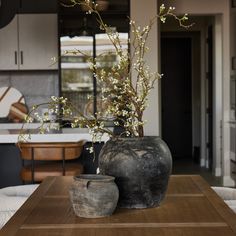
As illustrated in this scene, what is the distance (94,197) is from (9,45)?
5.92 m

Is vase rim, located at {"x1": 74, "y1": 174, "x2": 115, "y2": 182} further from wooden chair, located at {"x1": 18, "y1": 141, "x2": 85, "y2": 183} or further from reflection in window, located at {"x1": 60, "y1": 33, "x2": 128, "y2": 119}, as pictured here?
reflection in window, located at {"x1": 60, "y1": 33, "x2": 128, "y2": 119}

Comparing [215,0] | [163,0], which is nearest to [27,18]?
[163,0]

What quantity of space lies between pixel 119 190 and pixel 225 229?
501mm

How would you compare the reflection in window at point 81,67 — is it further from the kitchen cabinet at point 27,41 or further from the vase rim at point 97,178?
the vase rim at point 97,178

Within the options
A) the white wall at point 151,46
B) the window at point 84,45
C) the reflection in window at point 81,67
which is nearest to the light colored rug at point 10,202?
the white wall at point 151,46

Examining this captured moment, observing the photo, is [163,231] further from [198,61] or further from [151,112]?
[198,61]

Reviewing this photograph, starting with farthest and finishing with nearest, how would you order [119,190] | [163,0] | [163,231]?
[163,0]
[119,190]
[163,231]

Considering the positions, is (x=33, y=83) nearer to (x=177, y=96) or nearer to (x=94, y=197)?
Result: (x=177, y=96)

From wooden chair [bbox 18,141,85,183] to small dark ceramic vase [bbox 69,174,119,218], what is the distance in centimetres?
221

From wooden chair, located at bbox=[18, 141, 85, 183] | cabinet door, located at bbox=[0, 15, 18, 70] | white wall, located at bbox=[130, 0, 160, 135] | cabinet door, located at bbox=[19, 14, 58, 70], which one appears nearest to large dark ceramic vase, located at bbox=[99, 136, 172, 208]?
wooden chair, located at bbox=[18, 141, 85, 183]

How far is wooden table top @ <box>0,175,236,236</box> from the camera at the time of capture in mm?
1774

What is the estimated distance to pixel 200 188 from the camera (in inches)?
101

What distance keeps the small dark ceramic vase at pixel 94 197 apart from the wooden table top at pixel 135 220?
3 centimetres

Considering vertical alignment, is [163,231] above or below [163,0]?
below
